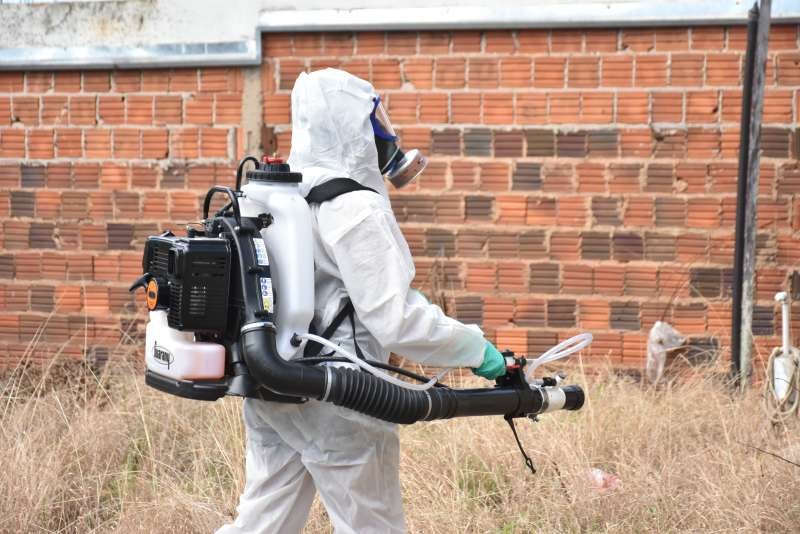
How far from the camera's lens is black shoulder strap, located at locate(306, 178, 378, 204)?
3.29m

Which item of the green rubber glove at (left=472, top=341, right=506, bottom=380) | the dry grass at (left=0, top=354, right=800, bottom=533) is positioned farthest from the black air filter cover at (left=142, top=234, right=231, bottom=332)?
the dry grass at (left=0, top=354, right=800, bottom=533)

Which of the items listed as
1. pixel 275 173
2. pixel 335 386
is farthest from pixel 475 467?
pixel 275 173

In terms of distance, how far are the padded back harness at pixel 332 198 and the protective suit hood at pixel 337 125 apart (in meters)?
0.09

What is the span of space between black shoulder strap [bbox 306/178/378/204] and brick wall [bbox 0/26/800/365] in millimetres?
3048

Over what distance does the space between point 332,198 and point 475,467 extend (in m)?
2.04

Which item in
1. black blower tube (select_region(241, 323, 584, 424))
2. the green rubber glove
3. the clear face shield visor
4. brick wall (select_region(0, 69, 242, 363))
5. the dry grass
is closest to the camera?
black blower tube (select_region(241, 323, 584, 424))

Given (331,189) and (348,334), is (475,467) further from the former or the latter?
(331,189)

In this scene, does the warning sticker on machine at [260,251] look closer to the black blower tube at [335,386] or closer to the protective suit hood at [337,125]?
the black blower tube at [335,386]

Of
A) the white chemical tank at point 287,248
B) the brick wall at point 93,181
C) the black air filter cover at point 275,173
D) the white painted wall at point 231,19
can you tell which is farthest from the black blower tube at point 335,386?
the brick wall at point 93,181

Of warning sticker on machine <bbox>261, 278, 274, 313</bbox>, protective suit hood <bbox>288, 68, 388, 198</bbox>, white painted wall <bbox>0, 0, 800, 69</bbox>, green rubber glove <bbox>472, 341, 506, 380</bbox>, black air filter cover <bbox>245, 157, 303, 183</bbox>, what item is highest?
white painted wall <bbox>0, 0, 800, 69</bbox>

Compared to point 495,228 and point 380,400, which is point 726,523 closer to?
point 380,400

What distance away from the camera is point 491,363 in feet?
11.2

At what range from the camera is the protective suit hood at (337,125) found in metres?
3.45

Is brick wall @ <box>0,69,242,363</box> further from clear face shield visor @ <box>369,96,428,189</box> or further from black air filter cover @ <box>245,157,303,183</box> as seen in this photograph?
black air filter cover @ <box>245,157,303,183</box>
